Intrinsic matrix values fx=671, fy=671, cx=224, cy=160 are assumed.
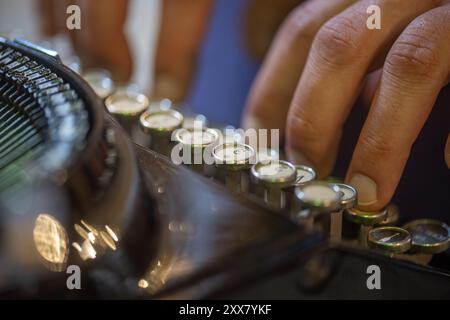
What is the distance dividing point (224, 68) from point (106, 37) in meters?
0.75

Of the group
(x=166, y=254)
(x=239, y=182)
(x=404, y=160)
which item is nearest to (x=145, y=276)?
Answer: (x=166, y=254)

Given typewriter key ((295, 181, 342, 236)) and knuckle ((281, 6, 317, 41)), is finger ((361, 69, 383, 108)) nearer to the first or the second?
knuckle ((281, 6, 317, 41))

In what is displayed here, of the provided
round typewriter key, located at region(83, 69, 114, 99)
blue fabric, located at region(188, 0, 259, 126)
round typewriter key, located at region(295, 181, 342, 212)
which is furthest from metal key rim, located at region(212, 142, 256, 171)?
blue fabric, located at region(188, 0, 259, 126)

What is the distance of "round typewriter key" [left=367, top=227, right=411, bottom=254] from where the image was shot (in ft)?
4.66

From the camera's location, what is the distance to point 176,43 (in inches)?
104

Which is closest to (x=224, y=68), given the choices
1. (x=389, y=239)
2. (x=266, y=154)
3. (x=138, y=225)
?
(x=266, y=154)

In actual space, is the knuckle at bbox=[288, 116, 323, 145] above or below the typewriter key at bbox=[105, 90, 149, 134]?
above

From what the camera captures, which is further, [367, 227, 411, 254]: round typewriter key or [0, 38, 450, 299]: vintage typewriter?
[367, 227, 411, 254]: round typewriter key

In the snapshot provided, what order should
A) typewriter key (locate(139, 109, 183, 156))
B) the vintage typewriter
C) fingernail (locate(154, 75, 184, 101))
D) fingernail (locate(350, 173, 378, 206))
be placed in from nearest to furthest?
the vintage typewriter → fingernail (locate(350, 173, 378, 206)) → typewriter key (locate(139, 109, 183, 156)) → fingernail (locate(154, 75, 184, 101))

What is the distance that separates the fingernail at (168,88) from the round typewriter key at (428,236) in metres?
1.26

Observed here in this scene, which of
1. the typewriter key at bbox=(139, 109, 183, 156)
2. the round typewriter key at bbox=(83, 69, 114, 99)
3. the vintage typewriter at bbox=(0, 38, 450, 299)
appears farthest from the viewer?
the round typewriter key at bbox=(83, 69, 114, 99)

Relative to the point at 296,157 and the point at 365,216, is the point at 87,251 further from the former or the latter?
the point at 296,157

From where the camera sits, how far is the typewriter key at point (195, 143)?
167cm

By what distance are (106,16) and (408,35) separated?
1443 millimetres
